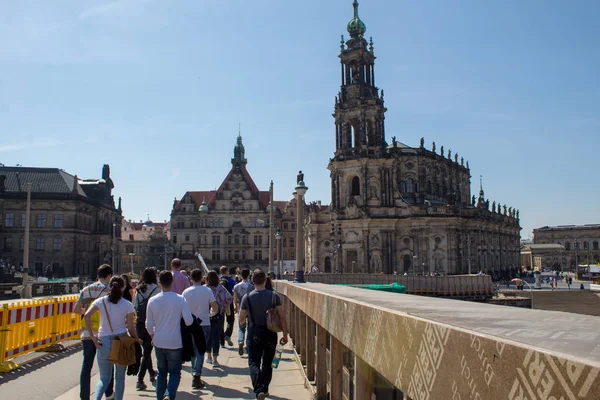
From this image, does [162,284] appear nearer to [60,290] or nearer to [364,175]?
[60,290]

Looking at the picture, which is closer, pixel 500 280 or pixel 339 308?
pixel 339 308

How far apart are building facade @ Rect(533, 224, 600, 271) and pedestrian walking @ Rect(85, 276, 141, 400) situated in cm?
13212

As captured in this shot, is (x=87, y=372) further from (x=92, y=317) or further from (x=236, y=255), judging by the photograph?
(x=236, y=255)

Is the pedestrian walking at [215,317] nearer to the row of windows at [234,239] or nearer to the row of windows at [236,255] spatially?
the row of windows at [234,239]

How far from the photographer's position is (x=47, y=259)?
6309cm

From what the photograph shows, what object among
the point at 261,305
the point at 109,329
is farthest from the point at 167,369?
the point at 261,305

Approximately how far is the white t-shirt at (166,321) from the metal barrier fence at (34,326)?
17.7 feet

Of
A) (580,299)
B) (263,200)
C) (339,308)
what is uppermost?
(263,200)

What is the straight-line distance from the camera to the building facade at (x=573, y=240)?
128550 millimetres

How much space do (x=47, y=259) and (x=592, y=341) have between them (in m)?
68.6

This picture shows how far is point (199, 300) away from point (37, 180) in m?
62.1

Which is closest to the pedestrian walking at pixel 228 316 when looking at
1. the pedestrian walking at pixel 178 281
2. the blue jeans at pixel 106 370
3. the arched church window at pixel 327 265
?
the pedestrian walking at pixel 178 281

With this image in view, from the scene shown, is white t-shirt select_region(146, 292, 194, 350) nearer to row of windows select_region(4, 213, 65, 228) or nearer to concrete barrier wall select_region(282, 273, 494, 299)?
concrete barrier wall select_region(282, 273, 494, 299)

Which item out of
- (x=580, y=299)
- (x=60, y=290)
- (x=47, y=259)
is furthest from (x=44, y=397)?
(x=47, y=259)
